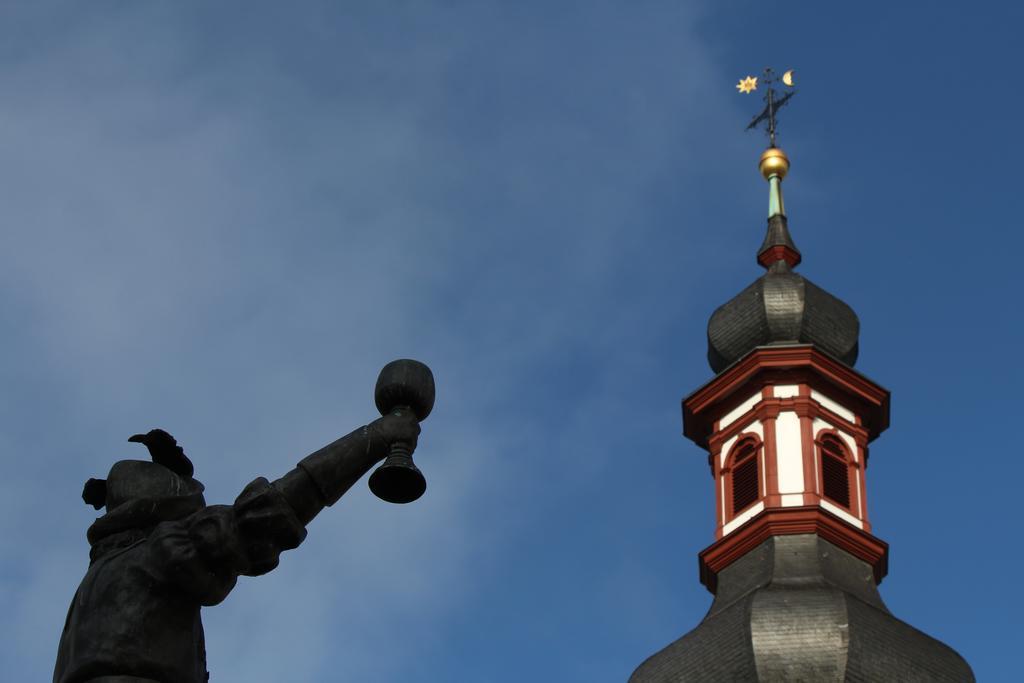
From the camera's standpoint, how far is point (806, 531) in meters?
45.5

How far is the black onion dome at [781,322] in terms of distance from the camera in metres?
50.3

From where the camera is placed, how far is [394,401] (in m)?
6.35

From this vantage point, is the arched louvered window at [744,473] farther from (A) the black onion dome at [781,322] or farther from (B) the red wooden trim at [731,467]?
(A) the black onion dome at [781,322]

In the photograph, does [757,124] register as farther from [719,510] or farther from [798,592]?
[798,592]

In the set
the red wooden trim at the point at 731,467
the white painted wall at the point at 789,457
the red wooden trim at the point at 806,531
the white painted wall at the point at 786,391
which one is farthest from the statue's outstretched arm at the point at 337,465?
the white painted wall at the point at 786,391

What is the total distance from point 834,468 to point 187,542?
42389 mm

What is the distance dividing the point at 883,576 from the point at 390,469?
41865mm

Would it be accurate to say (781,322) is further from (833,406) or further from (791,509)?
(791,509)

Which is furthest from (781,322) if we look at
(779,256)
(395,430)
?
(395,430)

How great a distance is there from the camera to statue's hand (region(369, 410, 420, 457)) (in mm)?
6250

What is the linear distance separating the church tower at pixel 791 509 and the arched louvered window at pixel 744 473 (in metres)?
0.03

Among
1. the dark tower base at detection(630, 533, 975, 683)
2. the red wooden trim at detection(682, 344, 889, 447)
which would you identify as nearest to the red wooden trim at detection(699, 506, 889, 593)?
the dark tower base at detection(630, 533, 975, 683)

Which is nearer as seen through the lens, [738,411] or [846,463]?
[846,463]

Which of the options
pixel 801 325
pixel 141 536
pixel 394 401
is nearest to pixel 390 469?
pixel 394 401
